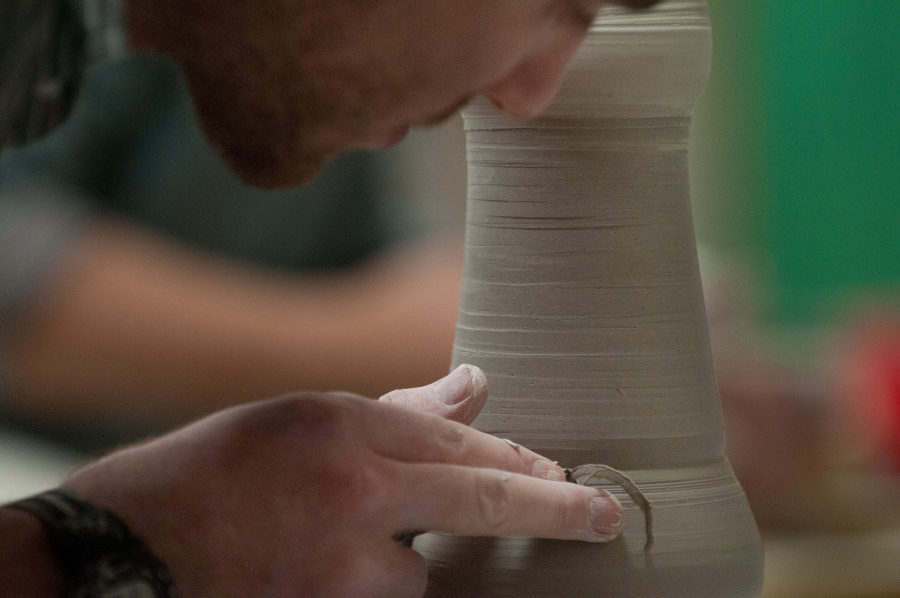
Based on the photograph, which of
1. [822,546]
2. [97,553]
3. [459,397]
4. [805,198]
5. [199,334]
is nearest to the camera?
[97,553]

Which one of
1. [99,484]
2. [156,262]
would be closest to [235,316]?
[156,262]

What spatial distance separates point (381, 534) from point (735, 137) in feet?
11.1

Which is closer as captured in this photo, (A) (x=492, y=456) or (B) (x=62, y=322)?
(A) (x=492, y=456)

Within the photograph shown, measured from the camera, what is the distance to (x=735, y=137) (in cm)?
390

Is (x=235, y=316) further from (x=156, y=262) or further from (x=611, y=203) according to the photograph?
(x=611, y=203)

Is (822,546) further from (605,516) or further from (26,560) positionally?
(26,560)

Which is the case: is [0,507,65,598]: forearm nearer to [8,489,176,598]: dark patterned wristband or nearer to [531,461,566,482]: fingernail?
[8,489,176,598]: dark patterned wristband

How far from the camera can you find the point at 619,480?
0.80 m

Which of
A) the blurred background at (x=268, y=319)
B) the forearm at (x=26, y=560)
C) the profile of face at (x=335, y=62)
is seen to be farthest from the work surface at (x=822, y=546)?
the profile of face at (x=335, y=62)

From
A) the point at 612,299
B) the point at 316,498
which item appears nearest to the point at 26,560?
the point at 316,498

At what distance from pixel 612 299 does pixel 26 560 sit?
43 cm

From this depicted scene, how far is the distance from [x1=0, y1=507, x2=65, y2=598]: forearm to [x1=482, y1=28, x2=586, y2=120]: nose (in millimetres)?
412

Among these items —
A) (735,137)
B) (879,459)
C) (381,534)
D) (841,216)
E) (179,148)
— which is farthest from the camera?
(735,137)

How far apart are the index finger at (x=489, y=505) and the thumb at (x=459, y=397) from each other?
0.25 ft
